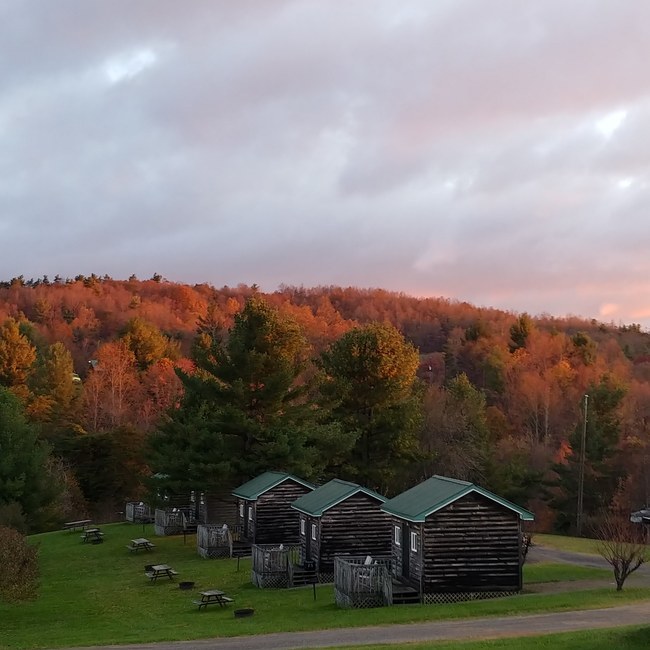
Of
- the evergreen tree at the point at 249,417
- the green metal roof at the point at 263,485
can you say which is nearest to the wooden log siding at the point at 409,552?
the green metal roof at the point at 263,485

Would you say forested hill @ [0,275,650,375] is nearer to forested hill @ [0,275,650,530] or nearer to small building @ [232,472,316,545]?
forested hill @ [0,275,650,530]

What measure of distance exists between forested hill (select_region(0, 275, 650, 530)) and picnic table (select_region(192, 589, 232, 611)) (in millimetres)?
15714

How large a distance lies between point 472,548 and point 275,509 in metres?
13.7

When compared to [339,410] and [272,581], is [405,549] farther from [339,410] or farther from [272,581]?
[339,410]

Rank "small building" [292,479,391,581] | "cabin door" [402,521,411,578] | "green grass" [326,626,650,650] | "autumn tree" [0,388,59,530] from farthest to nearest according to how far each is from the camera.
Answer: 1. "autumn tree" [0,388,59,530]
2. "small building" [292,479,391,581]
3. "cabin door" [402,521,411,578]
4. "green grass" [326,626,650,650]

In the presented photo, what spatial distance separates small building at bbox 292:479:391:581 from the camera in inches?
1304

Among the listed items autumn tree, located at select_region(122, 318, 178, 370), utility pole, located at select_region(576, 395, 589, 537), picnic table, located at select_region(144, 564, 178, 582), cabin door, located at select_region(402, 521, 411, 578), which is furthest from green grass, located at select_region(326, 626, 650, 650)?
autumn tree, located at select_region(122, 318, 178, 370)

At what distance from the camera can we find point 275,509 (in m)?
40.0

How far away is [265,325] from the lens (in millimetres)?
49625

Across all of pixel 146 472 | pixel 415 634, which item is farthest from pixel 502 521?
pixel 146 472

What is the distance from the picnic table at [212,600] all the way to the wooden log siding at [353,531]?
507 centimetres

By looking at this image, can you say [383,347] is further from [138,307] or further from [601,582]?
[138,307]

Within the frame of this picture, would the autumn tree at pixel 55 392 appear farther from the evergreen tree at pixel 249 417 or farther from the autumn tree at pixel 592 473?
the autumn tree at pixel 592 473

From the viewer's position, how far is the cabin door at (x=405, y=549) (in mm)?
29641
